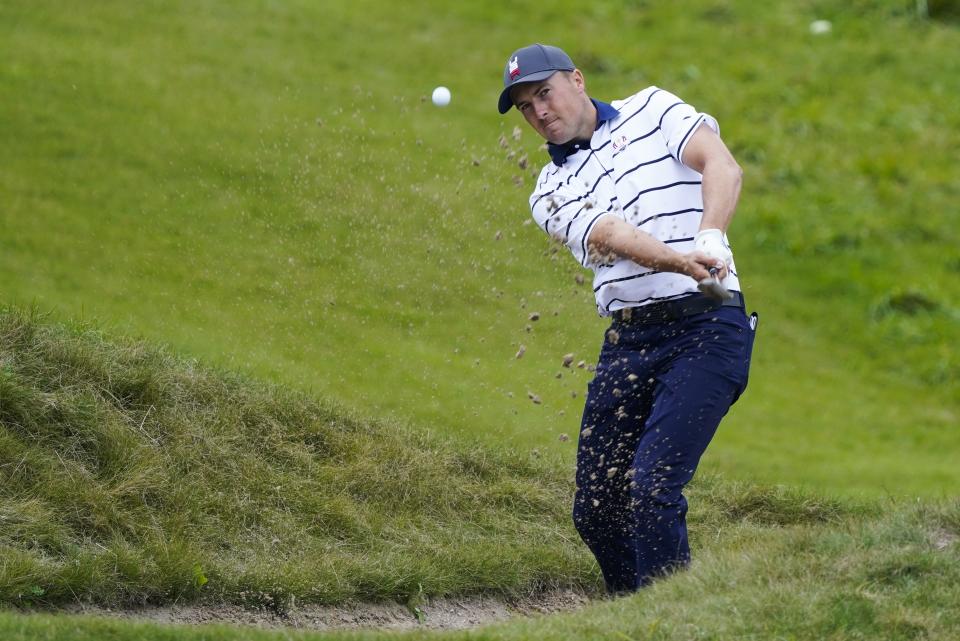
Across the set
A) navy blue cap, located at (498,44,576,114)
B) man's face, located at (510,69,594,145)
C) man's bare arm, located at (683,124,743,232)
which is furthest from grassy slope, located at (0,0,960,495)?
man's bare arm, located at (683,124,743,232)

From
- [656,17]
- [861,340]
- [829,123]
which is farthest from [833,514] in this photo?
[656,17]

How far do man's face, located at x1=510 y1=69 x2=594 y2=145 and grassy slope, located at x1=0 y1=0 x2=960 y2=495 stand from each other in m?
1.85

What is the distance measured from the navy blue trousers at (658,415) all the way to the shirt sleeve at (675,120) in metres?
0.65

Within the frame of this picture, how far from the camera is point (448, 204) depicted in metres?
9.43

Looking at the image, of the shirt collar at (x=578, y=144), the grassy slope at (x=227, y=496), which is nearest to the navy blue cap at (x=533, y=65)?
the shirt collar at (x=578, y=144)

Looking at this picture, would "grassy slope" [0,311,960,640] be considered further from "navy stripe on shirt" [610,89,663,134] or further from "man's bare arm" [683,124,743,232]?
"navy stripe on shirt" [610,89,663,134]

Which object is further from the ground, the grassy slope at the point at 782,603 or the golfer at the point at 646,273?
the golfer at the point at 646,273

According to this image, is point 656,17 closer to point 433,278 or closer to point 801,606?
point 433,278

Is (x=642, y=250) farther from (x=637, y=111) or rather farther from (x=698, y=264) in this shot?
(x=637, y=111)

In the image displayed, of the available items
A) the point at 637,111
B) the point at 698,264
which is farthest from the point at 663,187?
the point at 698,264

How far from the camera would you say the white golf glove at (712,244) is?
14.5 feet

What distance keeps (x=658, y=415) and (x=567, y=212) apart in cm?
84

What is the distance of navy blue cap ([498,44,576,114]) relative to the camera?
492 cm

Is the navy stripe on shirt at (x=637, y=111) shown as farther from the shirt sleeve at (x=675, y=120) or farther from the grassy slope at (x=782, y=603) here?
the grassy slope at (x=782, y=603)
